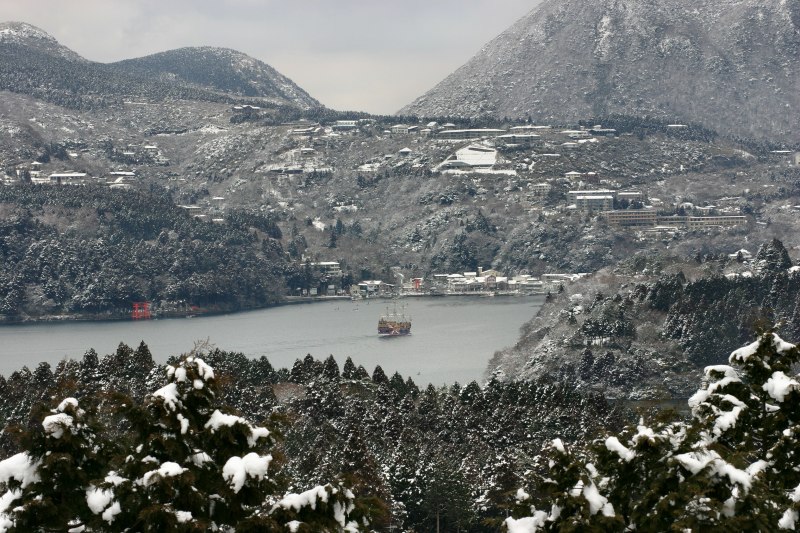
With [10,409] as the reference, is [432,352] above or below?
below

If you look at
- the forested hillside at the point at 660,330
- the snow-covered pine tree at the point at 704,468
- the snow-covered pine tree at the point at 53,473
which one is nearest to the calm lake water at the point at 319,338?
the forested hillside at the point at 660,330

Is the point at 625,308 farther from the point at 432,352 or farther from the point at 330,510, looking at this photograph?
the point at 330,510

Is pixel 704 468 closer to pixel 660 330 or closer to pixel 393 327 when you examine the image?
pixel 660 330

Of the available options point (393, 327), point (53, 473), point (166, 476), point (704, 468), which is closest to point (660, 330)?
point (393, 327)

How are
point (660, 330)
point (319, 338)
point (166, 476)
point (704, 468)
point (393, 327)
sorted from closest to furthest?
point (166, 476) → point (704, 468) → point (660, 330) → point (319, 338) → point (393, 327)

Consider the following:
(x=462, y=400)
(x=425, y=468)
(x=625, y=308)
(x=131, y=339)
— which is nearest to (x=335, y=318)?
(x=131, y=339)

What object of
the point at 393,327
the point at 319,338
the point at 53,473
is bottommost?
the point at 393,327

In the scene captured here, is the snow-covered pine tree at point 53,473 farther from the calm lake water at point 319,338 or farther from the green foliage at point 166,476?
the calm lake water at point 319,338

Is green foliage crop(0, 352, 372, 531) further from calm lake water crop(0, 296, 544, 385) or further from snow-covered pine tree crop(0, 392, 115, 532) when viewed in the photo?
calm lake water crop(0, 296, 544, 385)
